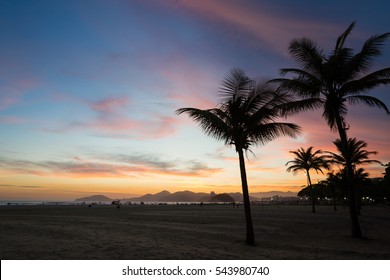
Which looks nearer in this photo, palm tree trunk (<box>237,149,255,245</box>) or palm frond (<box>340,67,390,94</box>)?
palm tree trunk (<box>237,149,255,245</box>)

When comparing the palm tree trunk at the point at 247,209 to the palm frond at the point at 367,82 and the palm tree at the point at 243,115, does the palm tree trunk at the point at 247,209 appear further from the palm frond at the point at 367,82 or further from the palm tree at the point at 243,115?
the palm frond at the point at 367,82

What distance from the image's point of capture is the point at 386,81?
45.7 ft

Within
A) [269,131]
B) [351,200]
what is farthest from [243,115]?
[351,200]

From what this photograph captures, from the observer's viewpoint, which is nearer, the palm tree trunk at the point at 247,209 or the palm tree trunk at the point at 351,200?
the palm tree trunk at the point at 247,209

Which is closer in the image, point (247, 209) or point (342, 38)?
point (247, 209)

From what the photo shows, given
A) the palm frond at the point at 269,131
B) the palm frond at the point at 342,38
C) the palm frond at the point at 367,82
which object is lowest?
the palm frond at the point at 269,131

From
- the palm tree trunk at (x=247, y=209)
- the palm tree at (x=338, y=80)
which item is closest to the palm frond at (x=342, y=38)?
the palm tree at (x=338, y=80)

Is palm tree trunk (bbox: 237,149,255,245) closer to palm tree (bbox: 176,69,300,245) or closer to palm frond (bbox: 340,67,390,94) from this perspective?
palm tree (bbox: 176,69,300,245)

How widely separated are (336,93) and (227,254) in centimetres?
1014

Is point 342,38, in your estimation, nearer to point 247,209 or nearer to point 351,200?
point 351,200

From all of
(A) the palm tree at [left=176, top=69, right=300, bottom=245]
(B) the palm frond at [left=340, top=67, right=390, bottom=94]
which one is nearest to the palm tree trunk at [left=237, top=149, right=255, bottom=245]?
(A) the palm tree at [left=176, top=69, right=300, bottom=245]

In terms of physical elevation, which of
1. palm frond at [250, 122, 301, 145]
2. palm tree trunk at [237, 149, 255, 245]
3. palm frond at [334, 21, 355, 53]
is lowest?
palm tree trunk at [237, 149, 255, 245]

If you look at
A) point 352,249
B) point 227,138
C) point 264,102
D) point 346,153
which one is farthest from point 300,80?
point 352,249

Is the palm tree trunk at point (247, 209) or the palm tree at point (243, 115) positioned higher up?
the palm tree at point (243, 115)
